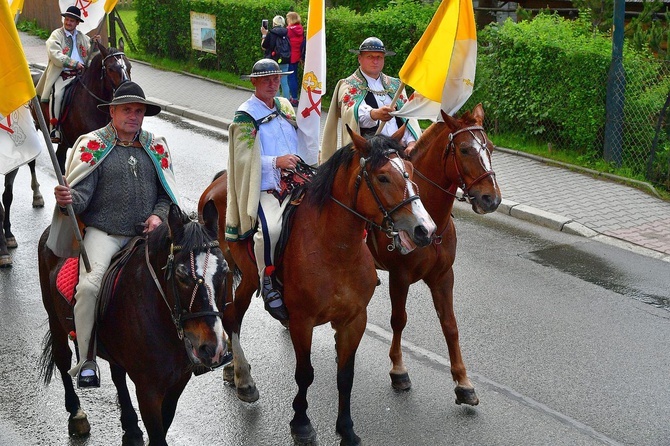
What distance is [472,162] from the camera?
684 cm

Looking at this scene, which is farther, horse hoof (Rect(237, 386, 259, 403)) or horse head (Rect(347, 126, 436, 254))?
horse hoof (Rect(237, 386, 259, 403))

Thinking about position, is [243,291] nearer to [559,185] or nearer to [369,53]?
[369,53]

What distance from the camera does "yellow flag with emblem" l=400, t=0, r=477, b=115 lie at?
7.51 m

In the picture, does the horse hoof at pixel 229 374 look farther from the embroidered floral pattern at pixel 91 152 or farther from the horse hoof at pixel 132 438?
the embroidered floral pattern at pixel 91 152

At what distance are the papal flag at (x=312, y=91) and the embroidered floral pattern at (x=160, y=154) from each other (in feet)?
4.02

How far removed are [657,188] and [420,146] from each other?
23.7ft

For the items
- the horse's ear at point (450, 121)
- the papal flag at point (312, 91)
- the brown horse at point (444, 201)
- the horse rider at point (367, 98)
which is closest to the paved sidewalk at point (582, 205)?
the horse rider at point (367, 98)

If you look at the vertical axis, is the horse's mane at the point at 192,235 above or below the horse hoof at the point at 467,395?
above

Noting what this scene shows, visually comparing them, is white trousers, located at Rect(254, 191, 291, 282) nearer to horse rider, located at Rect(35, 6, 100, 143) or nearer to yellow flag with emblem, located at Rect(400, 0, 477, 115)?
yellow flag with emblem, located at Rect(400, 0, 477, 115)

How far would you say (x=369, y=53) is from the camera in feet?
26.2

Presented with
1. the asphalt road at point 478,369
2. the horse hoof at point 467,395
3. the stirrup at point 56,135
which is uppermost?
the stirrup at point 56,135

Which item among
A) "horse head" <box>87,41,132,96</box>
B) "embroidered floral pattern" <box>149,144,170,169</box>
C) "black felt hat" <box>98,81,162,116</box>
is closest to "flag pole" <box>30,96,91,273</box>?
"black felt hat" <box>98,81,162,116</box>

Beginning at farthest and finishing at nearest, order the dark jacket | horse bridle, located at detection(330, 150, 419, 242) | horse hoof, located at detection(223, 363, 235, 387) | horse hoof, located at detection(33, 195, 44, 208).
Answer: the dark jacket → horse hoof, located at detection(33, 195, 44, 208) → horse hoof, located at detection(223, 363, 235, 387) → horse bridle, located at detection(330, 150, 419, 242)

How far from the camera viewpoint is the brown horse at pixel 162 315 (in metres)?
5.01
